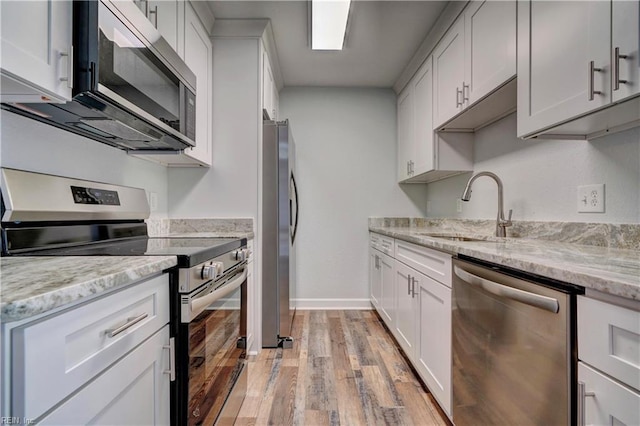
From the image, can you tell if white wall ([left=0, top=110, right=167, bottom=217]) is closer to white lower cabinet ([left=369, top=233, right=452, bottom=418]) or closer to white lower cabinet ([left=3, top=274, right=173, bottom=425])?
white lower cabinet ([left=3, top=274, right=173, bottom=425])

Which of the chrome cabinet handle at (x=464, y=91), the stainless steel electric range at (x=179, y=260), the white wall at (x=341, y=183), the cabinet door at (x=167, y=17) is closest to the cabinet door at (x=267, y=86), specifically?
the white wall at (x=341, y=183)

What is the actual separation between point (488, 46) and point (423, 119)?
1013 mm

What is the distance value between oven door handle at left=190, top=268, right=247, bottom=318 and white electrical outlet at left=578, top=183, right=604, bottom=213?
161 cm

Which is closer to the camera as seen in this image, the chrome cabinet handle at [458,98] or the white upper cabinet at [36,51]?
the white upper cabinet at [36,51]

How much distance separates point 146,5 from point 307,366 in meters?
2.15

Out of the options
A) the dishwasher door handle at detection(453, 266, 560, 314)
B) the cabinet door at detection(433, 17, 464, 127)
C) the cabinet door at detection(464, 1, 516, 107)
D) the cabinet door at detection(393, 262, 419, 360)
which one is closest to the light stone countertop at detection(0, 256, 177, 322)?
the dishwasher door handle at detection(453, 266, 560, 314)

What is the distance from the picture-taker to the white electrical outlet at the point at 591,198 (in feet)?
4.47

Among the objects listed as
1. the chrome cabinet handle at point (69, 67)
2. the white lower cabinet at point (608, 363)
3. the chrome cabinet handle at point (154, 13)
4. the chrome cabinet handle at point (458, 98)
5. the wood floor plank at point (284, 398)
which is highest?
the chrome cabinet handle at point (154, 13)

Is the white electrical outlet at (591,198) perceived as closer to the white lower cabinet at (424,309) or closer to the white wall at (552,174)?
the white wall at (552,174)

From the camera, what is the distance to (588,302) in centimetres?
72

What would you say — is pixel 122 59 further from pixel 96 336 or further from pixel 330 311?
pixel 330 311

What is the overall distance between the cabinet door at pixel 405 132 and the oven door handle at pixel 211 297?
2.12m

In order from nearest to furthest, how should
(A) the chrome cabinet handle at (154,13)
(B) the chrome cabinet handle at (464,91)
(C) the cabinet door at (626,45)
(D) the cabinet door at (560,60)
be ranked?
1. (C) the cabinet door at (626,45)
2. (D) the cabinet door at (560,60)
3. (A) the chrome cabinet handle at (154,13)
4. (B) the chrome cabinet handle at (464,91)

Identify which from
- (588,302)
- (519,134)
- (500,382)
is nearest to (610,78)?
(519,134)
